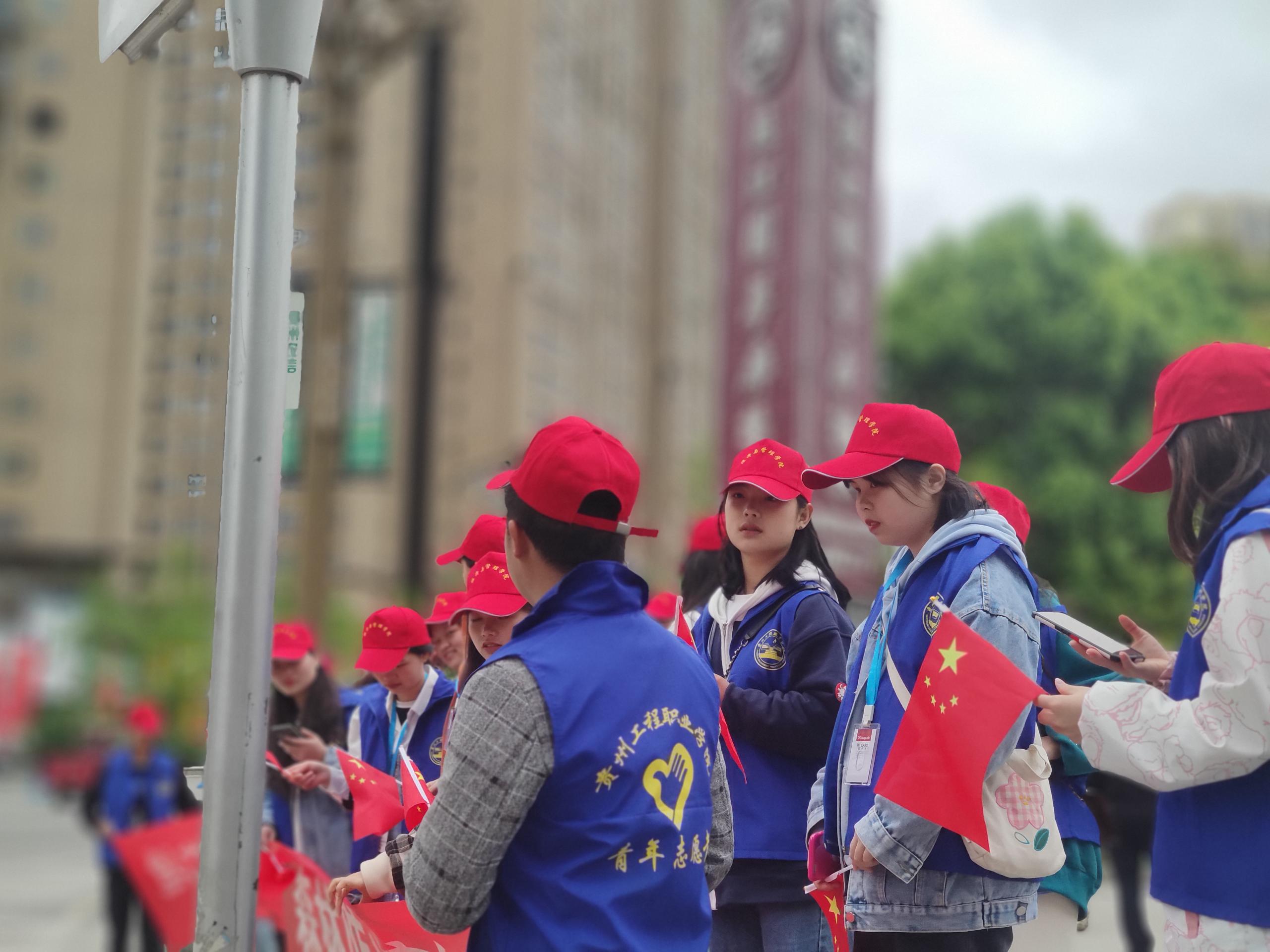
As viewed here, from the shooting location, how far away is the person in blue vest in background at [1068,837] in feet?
11.3

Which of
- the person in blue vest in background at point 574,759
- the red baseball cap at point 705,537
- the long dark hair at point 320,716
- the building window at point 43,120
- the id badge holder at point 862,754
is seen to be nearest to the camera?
the person in blue vest in background at point 574,759

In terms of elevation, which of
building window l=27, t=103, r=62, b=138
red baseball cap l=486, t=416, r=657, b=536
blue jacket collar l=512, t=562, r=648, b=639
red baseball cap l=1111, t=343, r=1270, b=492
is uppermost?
building window l=27, t=103, r=62, b=138

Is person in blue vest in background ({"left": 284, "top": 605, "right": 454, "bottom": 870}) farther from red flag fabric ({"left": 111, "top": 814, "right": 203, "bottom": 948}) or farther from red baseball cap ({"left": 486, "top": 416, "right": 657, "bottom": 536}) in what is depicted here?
red flag fabric ({"left": 111, "top": 814, "right": 203, "bottom": 948})

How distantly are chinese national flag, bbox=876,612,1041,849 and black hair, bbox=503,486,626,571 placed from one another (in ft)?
2.61

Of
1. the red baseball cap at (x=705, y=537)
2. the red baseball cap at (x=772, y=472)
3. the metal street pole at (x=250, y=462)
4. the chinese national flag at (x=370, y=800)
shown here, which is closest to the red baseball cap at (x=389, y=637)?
the red baseball cap at (x=705, y=537)

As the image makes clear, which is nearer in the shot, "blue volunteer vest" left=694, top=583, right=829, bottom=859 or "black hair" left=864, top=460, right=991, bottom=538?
"black hair" left=864, top=460, right=991, bottom=538

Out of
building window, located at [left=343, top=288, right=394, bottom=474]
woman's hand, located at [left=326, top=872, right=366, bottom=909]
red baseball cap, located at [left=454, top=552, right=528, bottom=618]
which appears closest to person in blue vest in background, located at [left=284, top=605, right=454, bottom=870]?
red baseball cap, located at [left=454, top=552, right=528, bottom=618]

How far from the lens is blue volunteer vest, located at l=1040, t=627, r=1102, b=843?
3469mm

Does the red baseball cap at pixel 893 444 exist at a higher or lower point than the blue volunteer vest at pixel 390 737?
higher

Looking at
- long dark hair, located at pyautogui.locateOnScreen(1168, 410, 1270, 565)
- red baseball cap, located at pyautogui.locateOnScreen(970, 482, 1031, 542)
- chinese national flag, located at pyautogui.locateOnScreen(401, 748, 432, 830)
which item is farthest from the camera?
red baseball cap, located at pyautogui.locateOnScreen(970, 482, 1031, 542)

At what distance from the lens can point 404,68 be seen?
4706cm

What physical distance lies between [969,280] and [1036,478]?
496 cm

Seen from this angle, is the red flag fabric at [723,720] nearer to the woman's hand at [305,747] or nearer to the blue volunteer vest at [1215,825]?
the blue volunteer vest at [1215,825]

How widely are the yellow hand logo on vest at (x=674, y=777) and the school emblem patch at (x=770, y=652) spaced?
1261mm
